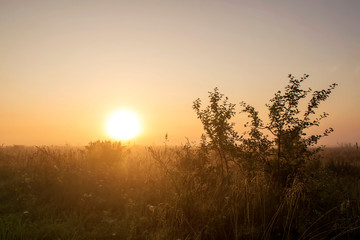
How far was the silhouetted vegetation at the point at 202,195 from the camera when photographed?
4738 mm

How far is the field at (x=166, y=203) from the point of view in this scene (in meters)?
4.66

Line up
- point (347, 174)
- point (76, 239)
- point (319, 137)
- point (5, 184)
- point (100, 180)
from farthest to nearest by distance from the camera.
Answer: point (347, 174) → point (100, 180) → point (5, 184) → point (319, 137) → point (76, 239)

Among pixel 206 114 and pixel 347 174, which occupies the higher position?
pixel 206 114

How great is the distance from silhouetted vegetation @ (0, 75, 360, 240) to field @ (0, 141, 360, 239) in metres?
0.03

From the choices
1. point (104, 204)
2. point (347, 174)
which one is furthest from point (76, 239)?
point (347, 174)

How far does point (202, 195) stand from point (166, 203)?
89 cm

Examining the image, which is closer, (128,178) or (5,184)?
(5,184)

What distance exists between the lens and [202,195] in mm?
5680

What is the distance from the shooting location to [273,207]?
17.4ft

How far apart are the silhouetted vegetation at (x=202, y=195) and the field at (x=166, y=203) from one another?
25 millimetres

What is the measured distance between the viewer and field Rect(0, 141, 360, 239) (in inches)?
184

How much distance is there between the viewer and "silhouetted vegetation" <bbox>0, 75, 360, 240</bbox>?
15.5ft

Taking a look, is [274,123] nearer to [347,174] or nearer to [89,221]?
[89,221]

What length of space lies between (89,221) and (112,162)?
4.74 metres
